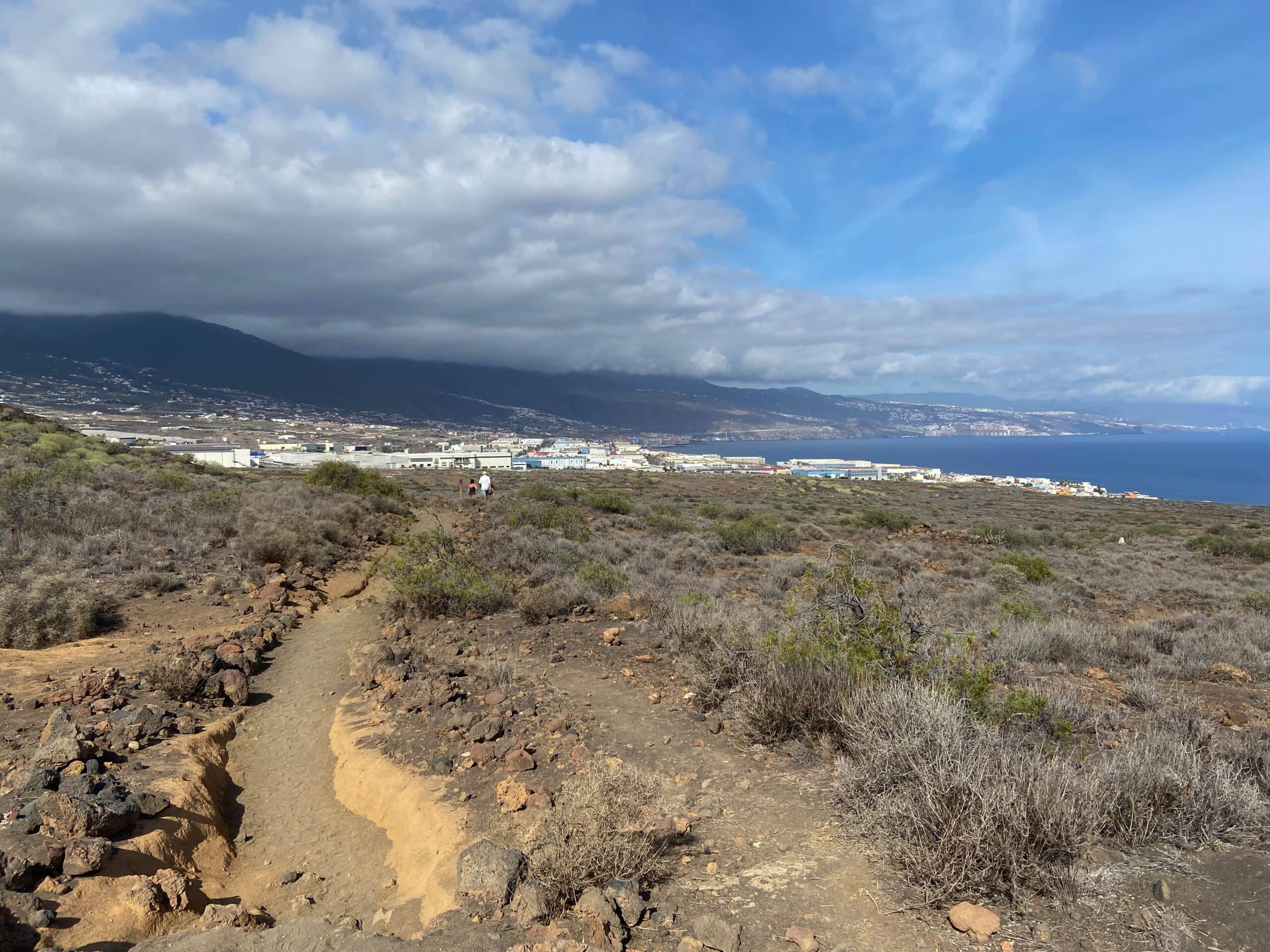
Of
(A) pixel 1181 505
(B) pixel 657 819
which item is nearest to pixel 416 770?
(B) pixel 657 819

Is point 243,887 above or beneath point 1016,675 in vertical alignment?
beneath

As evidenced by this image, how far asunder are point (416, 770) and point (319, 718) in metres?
2.01

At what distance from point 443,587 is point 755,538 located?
11492 mm

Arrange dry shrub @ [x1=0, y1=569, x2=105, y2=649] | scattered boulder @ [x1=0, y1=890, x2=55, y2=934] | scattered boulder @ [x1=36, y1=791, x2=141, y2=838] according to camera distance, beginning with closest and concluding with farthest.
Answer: scattered boulder @ [x1=0, y1=890, x2=55, y2=934] < scattered boulder @ [x1=36, y1=791, x2=141, y2=838] < dry shrub @ [x1=0, y1=569, x2=105, y2=649]

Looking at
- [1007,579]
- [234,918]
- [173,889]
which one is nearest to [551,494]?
[1007,579]

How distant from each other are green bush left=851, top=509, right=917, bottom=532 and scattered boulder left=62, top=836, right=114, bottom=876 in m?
26.0

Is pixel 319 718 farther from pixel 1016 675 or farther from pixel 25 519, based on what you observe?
Answer: pixel 25 519

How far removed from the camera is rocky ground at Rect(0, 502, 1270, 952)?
3.12m

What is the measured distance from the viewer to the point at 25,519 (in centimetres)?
1202

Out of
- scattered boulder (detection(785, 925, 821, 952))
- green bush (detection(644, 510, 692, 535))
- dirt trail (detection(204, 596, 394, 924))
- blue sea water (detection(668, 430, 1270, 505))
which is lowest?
dirt trail (detection(204, 596, 394, 924))

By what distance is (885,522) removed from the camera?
27.4 metres

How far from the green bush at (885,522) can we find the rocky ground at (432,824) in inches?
774

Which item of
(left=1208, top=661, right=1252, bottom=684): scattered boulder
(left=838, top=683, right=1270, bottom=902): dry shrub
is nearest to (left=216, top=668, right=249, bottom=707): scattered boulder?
(left=838, top=683, right=1270, bottom=902): dry shrub

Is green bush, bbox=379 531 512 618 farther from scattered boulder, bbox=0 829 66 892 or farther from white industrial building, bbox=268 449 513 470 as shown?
white industrial building, bbox=268 449 513 470
